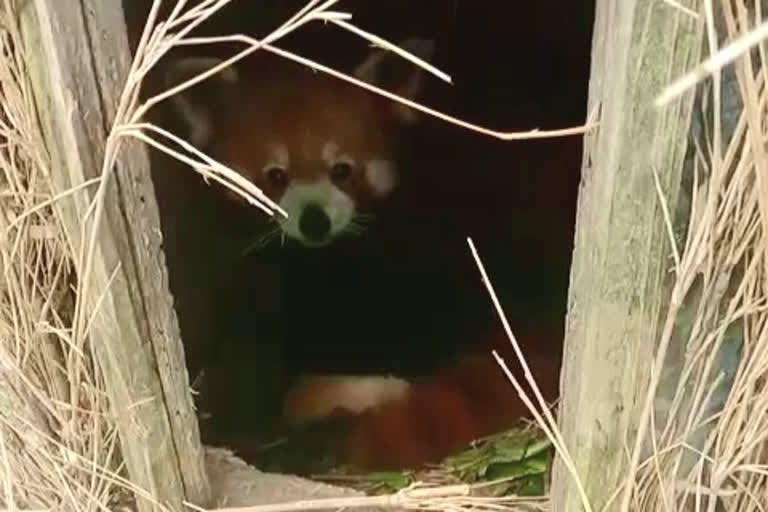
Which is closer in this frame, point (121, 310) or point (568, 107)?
point (121, 310)

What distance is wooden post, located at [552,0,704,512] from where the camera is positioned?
1140mm

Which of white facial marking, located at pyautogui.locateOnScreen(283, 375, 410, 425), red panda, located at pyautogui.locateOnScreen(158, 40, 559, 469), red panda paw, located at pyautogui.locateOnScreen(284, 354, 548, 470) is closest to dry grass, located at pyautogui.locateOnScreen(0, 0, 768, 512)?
red panda paw, located at pyautogui.locateOnScreen(284, 354, 548, 470)

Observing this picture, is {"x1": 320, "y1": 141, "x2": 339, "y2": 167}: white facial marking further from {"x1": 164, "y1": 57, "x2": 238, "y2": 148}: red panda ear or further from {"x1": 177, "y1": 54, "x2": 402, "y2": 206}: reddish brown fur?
{"x1": 164, "y1": 57, "x2": 238, "y2": 148}: red panda ear

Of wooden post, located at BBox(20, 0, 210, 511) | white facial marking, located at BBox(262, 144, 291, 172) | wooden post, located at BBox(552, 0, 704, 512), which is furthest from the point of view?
white facial marking, located at BBox(262, 144, 291, 172)

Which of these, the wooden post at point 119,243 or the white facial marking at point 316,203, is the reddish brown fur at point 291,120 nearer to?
the white facial marking at point 316,203

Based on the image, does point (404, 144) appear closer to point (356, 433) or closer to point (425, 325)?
point (425, 325)

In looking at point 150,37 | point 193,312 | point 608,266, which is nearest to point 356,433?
point 193,312

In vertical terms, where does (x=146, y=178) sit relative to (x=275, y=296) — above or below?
above

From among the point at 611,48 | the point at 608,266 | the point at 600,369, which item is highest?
the point at 611,48

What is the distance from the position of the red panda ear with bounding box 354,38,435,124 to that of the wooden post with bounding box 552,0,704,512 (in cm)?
98

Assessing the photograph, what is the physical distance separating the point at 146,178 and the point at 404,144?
1.07 m

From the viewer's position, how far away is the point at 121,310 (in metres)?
1.38

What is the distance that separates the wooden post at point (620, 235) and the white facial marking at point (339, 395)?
0.55m

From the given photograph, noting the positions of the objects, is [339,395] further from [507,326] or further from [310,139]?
[507,326]
